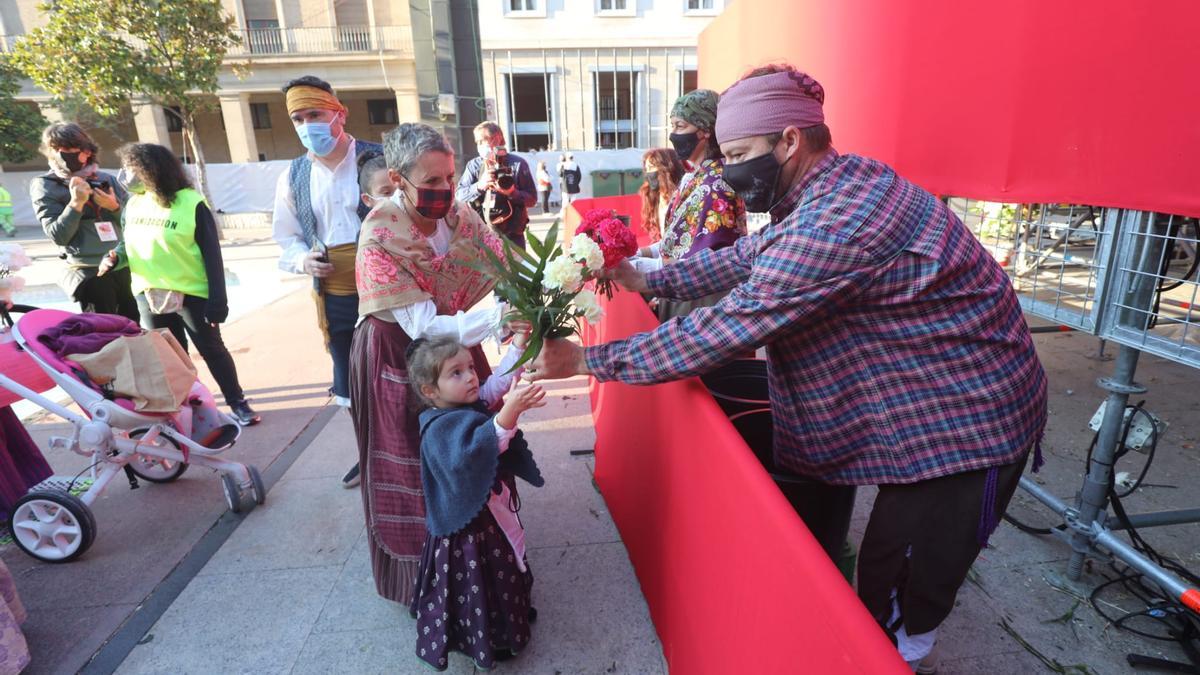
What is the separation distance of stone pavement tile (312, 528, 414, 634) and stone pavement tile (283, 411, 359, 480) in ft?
3.06

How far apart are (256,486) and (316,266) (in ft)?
4.40

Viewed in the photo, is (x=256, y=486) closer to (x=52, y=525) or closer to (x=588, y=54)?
(x=52, y=525)

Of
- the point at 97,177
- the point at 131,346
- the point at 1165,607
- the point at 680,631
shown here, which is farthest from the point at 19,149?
the point at 1165,607

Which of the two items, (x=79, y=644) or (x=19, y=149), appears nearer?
(x=79, y=644)

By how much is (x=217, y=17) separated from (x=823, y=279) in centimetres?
1566

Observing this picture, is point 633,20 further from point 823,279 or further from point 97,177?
point 823,279

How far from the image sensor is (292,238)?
3295 mm

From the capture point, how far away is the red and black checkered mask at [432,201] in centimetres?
216

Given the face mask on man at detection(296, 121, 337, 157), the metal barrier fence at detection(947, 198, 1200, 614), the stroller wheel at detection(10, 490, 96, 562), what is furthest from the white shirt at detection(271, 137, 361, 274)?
the metal barrier fence at detection(947, 198, 1200, 614)

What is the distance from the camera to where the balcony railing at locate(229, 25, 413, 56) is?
26.1 meters

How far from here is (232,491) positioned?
11.0ft

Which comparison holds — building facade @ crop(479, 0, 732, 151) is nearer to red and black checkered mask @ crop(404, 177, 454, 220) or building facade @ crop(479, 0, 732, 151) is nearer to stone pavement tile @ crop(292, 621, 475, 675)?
red and black checkered mask @ crop(404, 177, 454, 220)

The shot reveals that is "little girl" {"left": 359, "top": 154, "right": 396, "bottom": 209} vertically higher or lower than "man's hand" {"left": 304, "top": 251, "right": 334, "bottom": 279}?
higher

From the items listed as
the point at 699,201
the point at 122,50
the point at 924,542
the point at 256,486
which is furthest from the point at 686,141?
the point at 122,50
